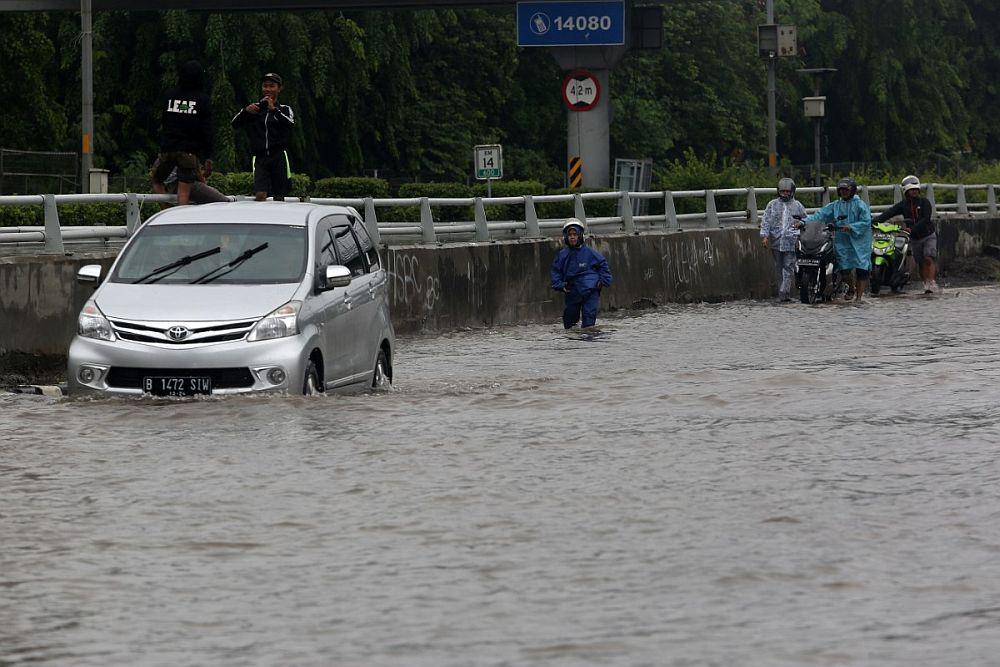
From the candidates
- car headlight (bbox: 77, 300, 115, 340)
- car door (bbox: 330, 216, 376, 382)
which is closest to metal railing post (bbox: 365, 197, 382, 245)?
car door (bbox: 330, 216, 376, 382)

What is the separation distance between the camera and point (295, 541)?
27.5 ft

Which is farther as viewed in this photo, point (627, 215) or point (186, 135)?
point (627, 215)

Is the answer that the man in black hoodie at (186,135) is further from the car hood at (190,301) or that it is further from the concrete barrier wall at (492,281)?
the car hood at (190,301)

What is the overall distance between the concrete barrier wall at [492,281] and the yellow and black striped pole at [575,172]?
10509 mm

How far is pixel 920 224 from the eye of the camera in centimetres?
Answer: 2873

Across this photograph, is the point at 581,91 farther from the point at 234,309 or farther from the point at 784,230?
the point at 234,309

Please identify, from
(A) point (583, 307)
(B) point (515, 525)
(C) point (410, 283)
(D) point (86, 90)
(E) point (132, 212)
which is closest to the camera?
(B) point (515, 525)

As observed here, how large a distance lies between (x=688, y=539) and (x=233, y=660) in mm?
2565

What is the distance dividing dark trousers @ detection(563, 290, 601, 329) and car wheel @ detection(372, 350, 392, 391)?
21.6ft

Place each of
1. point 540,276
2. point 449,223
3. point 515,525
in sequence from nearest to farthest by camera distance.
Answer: point 515,525
point 540,276
point 449,223

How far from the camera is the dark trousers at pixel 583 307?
21.4 metres

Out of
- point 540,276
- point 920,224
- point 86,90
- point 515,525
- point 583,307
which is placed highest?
point 86,90

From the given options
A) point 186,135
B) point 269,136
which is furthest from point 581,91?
point 186,135

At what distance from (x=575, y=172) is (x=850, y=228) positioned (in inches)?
601
